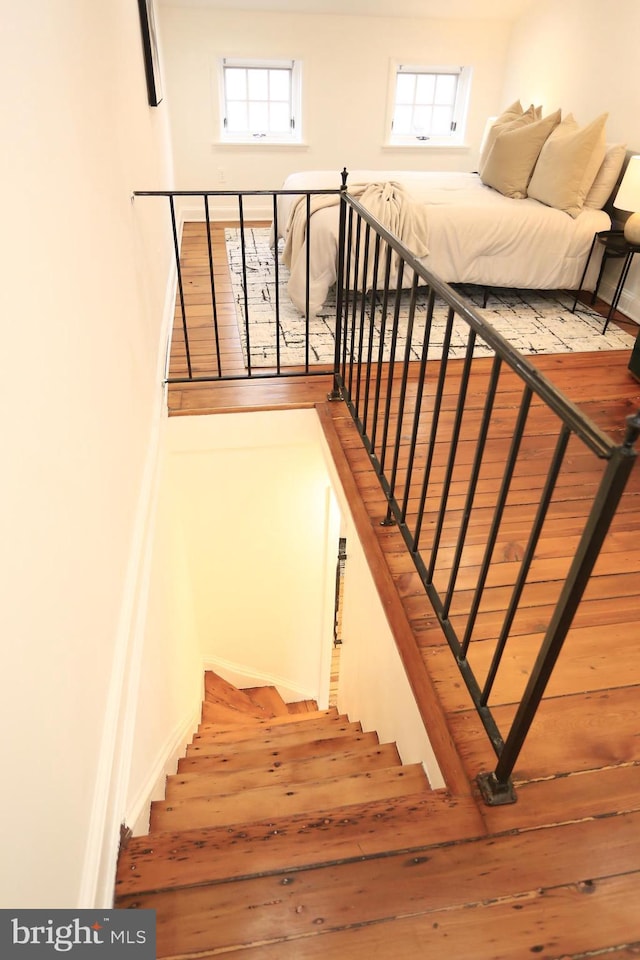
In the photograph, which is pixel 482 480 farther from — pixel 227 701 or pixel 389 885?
pixel 227 701

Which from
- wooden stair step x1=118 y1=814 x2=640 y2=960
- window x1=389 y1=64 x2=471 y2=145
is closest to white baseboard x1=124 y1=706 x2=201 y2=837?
wooden stair step x1=118 y1=814 x2=640 y2=960

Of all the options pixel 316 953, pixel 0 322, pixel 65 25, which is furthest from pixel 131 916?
pixel 65 25

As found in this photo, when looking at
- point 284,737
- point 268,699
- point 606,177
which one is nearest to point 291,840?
point 284,737

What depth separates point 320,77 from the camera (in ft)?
19.6

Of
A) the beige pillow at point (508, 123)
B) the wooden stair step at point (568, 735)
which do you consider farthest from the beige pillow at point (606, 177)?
the wooden stair step at point (568, 735)

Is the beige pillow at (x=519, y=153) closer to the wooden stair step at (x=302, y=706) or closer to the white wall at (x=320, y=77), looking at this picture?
the white wall at (x=320, y=77)

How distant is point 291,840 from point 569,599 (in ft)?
2.59

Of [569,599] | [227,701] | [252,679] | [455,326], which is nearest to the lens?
[569,599]

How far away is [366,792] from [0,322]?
1391 millimetres

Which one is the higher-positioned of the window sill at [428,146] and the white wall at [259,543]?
the window sill at [428,146]

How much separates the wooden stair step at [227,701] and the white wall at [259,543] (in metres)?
0.11

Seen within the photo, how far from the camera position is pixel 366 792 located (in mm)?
1575

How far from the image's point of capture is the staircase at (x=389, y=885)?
3.63 ft

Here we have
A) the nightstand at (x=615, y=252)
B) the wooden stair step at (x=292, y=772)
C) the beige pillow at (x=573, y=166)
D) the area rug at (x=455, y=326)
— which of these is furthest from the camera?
the beige pillow at (x=573, y=166)
